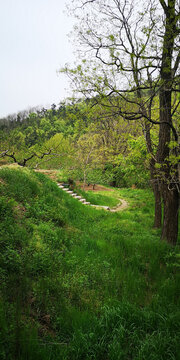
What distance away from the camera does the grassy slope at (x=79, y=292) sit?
249 centimetres

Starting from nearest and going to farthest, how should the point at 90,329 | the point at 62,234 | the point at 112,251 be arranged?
the point at 90,329
the point at 112,251
the point at 62,234

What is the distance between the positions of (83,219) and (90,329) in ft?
19.1

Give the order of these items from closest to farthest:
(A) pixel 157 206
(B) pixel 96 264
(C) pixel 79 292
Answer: (C) pixel 79 292
(B) pixel 96 264
(A) pixel 157 206

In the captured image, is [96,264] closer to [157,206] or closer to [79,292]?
[79,292]

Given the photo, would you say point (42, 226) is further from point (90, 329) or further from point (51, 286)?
point (90, 329)

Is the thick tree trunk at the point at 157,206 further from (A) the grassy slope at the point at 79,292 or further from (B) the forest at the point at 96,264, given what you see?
(A) the grassy slope at the point at 79,292

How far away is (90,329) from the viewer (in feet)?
9.23

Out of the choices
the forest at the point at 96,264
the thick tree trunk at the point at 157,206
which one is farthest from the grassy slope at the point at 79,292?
the thick tree trunk at the point at 157,206

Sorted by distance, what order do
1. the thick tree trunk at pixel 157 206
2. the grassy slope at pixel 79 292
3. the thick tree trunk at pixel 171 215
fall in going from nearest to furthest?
the grassy slope at pixel 79 292
the thick tree trunk at pixel 171 215
the thick tree trunk at pixel 157 206

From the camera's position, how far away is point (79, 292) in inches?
142

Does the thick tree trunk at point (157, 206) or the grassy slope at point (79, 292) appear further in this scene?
the thick tree trunk at point (157, 206)

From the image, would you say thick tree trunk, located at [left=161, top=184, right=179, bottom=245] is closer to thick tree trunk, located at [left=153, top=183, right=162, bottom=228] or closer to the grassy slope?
the grassy slope

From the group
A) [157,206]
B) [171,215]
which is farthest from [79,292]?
[157,206]

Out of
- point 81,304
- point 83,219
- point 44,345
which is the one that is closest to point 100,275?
point 81,304
